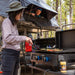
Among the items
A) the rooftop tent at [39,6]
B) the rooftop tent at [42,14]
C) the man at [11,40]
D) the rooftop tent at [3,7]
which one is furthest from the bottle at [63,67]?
the rooftop tent at [3,7]

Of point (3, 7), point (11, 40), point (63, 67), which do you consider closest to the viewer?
point (11, 40)

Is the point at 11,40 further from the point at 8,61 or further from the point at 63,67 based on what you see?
the point at 63,67

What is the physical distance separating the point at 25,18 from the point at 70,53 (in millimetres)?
2292

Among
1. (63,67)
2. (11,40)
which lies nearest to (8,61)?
(11,40)

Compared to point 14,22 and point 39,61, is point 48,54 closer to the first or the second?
point 39,61

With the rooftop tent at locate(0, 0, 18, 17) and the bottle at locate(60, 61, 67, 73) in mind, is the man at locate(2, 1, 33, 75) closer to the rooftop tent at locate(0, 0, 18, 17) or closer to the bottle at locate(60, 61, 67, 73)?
the bottle at locate(60, 61, 67, 73)

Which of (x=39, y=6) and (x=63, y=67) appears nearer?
(x=63, y=67)

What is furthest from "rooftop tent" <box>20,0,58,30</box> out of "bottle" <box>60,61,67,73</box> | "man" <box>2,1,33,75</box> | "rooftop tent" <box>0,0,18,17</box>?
"man" <box>2,1,33,75</box>

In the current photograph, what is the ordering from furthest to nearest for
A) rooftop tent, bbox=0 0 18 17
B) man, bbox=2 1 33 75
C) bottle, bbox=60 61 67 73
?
rooftop tent, bbox=0 0 18 17
bottle, bbox=60 61 67 73
man, bbox=2 1 33 75

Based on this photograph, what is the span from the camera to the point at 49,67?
368cm

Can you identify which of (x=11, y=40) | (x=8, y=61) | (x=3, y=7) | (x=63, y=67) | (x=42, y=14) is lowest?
(x=63, y=67)

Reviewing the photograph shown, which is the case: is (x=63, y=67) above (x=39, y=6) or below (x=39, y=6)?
below

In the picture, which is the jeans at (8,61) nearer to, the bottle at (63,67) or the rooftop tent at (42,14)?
the bottle at (63,67)

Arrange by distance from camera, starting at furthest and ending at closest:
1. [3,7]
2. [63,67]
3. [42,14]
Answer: [42,14], [3,7], [63,67]
